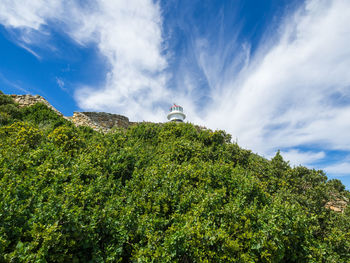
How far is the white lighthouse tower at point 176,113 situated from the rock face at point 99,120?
14.5 meters

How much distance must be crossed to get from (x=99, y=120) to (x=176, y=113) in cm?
1808

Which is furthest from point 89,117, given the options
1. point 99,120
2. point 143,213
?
point 143,213

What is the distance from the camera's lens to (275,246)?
159 inches

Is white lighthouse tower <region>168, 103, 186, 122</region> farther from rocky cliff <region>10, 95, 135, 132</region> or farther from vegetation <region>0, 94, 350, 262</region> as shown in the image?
vegetation <region>0, 94, 350, 262</region>

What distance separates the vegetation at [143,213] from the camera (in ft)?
10.4

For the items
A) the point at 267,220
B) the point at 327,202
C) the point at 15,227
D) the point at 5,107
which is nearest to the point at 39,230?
the point at 15,227

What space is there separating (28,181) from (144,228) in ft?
9.25

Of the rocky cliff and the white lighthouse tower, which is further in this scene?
the white lighthouse tower

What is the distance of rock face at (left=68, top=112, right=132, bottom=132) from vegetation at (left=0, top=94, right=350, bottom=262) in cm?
859

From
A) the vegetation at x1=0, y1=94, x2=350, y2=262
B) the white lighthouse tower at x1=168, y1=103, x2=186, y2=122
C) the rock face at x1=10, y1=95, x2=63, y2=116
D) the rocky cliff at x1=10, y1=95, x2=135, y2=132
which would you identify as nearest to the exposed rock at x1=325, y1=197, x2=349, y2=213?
the vegetation at x1=0, y1=94, x2=350, y2=262

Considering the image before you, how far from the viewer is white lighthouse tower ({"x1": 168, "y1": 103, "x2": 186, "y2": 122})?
116 feet

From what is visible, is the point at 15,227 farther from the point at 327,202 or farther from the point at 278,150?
the point at 278,150

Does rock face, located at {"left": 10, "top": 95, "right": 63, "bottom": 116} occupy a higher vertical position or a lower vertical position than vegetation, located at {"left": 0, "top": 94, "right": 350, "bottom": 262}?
higher

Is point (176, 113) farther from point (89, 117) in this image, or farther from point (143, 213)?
point (143, 213)
